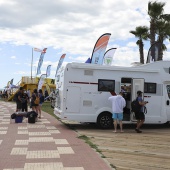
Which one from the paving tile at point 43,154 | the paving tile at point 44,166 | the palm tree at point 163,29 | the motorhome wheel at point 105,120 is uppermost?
the palm tree at point 163,29

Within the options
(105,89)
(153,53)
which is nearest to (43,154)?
(105,89)

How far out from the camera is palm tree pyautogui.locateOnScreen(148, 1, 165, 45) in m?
28.4

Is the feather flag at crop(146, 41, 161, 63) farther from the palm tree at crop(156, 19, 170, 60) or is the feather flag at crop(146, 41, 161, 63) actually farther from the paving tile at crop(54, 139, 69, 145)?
the paving tile at crop(54, 139, 69, 145)

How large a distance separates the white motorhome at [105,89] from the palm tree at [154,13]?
15.2 metres

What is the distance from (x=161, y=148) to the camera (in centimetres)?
943

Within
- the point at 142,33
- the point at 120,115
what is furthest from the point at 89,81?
the point at 142,33

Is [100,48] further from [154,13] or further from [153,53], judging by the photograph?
[154,13]

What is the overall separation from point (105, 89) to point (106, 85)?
0.57 feet

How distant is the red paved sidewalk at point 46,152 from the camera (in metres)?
7.00

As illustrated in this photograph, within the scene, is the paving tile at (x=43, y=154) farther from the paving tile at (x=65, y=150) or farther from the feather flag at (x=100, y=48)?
the feather flag at (x=100, y=48)

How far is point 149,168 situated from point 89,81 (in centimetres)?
670

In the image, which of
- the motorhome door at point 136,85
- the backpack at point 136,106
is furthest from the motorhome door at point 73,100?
the motorhome door at point 136,85

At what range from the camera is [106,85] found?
44.1ft

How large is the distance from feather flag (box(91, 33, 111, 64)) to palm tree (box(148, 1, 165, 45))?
8917 mm
